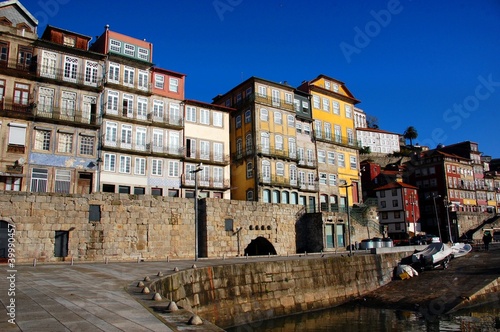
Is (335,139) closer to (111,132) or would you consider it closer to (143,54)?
(143,54)

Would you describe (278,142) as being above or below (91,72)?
below

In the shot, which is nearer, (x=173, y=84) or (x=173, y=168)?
(x=173, y=168)

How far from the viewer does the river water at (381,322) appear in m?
21.4

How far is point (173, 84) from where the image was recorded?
42625mm

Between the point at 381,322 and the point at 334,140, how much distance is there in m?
34.0

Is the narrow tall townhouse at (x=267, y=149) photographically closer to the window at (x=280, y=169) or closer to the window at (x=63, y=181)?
the window at (x=280, y=169)

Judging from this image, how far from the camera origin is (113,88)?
→ 125ft

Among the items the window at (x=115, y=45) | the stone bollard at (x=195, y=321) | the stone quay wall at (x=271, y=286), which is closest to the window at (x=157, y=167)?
the window at (x=115, y=45)

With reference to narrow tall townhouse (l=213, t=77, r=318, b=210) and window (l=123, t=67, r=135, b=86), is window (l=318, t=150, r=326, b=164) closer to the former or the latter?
narrow tall townhouse (l=213, t=77, r=318, b=210)

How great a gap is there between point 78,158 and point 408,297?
28319 mm

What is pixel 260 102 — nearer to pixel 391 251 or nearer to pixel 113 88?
pixel 113 88

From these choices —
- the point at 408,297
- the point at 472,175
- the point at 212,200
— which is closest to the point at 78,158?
the point at 212,200

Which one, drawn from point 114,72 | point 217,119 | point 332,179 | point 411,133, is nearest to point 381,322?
point 217,119

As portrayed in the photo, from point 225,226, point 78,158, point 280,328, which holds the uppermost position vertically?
point 78,158
